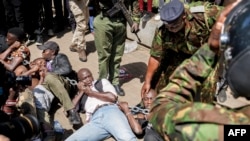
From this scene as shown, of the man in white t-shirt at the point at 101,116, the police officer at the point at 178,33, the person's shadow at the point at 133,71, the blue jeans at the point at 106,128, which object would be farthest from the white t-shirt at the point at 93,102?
the person's shadow at the point at 133,71

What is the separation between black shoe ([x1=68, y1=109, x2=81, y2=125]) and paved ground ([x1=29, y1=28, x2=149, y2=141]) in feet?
0.42

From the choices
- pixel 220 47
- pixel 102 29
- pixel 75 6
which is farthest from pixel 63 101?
pixel 220 47

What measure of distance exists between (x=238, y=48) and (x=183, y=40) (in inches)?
90.6

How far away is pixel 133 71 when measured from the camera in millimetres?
5902

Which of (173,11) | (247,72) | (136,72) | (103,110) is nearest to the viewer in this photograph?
(247,72)

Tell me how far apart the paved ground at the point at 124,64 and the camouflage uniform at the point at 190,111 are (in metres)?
3.06

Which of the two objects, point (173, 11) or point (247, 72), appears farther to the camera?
point (173, 11)

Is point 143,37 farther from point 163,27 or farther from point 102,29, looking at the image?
point 163,27

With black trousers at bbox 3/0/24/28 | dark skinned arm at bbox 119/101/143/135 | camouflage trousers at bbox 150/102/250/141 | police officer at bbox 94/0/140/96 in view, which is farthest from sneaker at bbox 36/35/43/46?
camouflage trousers at bbox 150/102/250/141

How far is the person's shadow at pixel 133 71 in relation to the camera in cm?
568

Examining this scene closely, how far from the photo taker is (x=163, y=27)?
374cm

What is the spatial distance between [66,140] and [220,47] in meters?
2.92

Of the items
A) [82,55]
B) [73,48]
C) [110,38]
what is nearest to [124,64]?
[82,55]

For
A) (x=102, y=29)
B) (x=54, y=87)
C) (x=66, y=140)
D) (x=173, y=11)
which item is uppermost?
(x=173, y=11)
